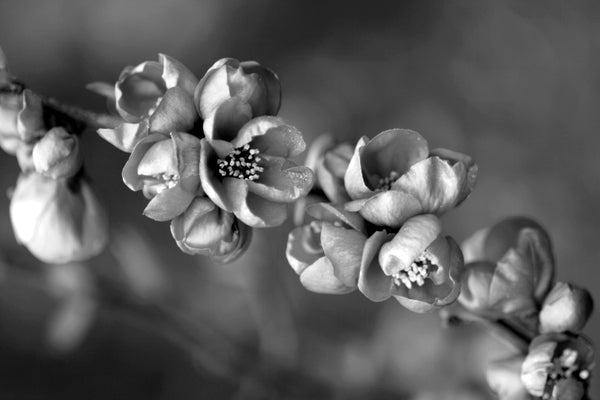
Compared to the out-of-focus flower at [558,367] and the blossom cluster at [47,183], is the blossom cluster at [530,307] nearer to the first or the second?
the out-of-focus flower at [558,367]

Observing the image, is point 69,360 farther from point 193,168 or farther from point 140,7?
Result: point 193,168

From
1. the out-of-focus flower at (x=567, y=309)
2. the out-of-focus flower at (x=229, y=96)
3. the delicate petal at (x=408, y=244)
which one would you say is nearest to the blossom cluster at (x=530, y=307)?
the out-of-focus flower at (x=567, y=309)

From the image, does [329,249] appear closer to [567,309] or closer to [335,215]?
[335,215]

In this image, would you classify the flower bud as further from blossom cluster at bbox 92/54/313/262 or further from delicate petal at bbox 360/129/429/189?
delicate petal at bbox 360/129/429/189

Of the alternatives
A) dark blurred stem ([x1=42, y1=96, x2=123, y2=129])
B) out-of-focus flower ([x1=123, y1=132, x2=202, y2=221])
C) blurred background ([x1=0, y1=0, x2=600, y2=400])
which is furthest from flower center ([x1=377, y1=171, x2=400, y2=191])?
blurred background ([x1=0, y1=0, x2=600, y2=400])

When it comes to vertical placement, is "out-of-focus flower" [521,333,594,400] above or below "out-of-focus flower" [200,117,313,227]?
below
